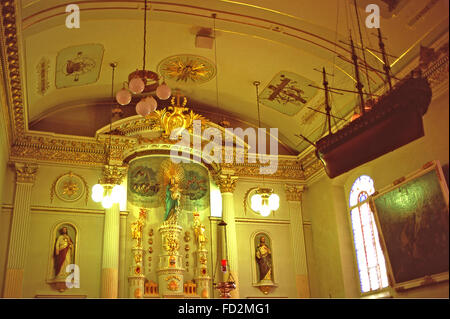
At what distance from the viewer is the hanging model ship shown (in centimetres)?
514

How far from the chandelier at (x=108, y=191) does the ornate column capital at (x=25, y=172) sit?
1.49 metres

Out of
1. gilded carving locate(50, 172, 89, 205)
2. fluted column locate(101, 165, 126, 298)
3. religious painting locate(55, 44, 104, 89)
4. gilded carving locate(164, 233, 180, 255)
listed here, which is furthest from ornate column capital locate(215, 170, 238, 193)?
religious painting locate(55, 44, 104, 89)

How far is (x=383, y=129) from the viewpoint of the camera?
215 inches

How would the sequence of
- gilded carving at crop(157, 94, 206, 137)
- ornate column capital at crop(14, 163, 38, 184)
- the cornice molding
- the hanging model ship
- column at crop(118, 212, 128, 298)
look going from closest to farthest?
the hanging model ship → the cornice molding → ornate column capital at crop(14, 163, 38, 184) → column at crop(118, 212, 128, 298) → gilded carving at crop(157, 94, 206, 137)

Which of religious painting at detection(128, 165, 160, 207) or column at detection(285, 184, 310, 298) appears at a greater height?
religious painting at detection(128, 165, 160, 207)

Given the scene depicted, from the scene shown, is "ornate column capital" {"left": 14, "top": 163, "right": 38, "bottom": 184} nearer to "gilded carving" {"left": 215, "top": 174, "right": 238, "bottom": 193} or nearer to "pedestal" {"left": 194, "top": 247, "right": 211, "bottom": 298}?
"pedestal" {"left": 194, "top": 247, "right": 211, "bottom": 298}

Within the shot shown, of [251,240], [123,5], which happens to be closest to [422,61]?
[123,5]

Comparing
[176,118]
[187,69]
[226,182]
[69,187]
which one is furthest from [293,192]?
[69,187]

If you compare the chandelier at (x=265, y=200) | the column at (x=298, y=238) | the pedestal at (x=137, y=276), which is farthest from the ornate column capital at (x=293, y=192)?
the pedestal at (x=137, y=276)

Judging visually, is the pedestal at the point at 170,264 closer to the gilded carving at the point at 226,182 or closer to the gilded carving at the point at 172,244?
the gilded carving at the point at 172,244

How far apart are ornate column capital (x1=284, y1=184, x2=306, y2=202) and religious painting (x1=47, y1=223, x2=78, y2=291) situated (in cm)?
542

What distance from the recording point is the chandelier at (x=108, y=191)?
10000mm

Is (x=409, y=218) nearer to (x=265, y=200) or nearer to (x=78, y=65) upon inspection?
(x=265, y=200)
